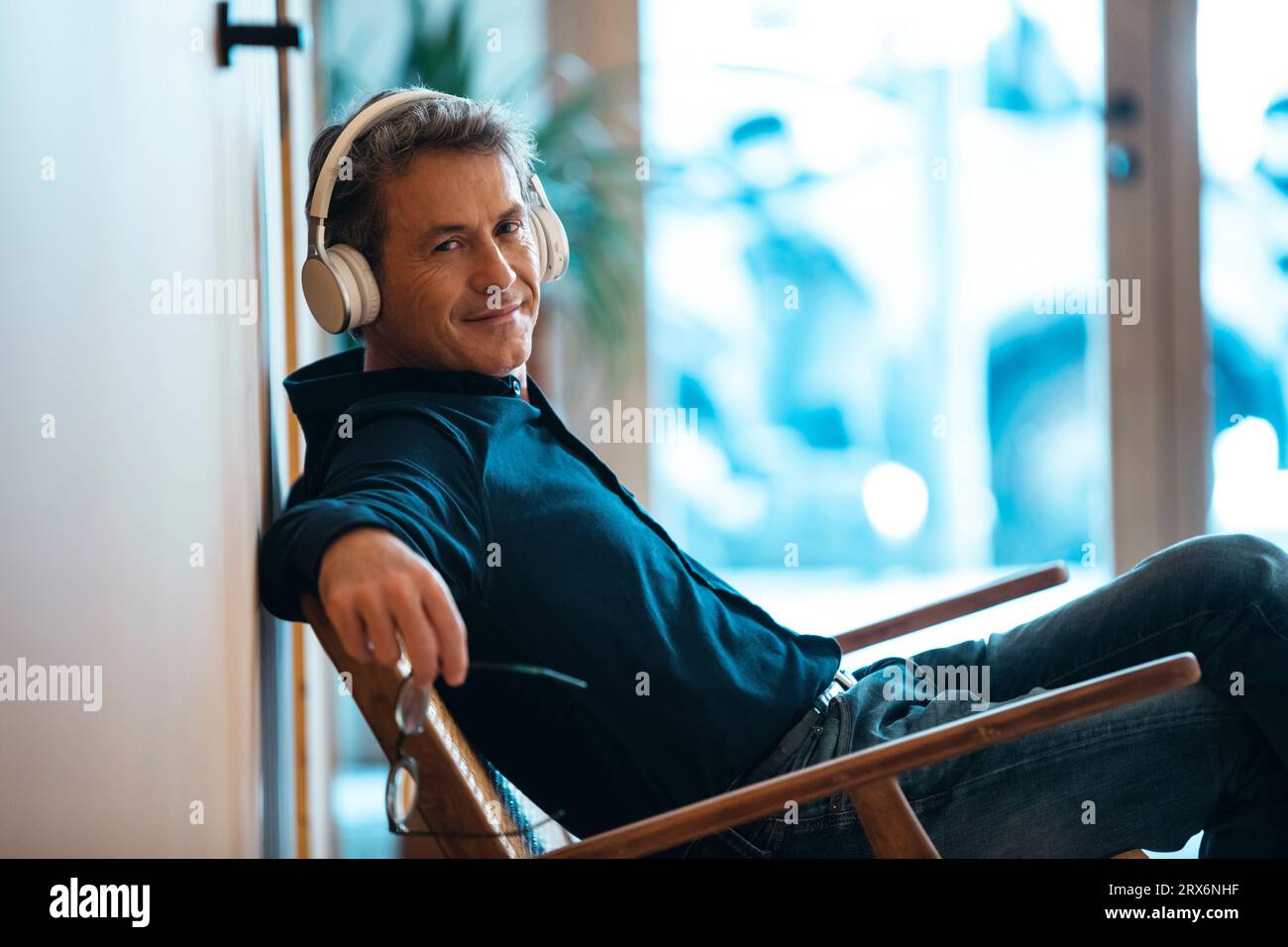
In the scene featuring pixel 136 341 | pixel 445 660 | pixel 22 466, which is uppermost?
pixel 136 341

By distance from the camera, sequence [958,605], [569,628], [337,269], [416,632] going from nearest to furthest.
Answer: [416,632]
[569,628]
[337,269]
[958,605]

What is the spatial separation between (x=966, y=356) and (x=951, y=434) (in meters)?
0.18

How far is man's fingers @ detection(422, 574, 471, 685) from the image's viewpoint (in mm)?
789

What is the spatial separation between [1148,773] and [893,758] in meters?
0.35

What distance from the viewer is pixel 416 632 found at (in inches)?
30.6

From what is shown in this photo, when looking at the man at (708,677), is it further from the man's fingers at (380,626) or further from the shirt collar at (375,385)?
the man's fingers at (380,626)

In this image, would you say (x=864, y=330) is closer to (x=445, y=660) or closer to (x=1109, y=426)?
(x=1109, y=426)

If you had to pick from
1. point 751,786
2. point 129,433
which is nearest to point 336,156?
point 129,433

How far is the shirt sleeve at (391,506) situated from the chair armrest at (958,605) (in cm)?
58

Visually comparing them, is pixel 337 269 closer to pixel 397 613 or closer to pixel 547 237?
pixel 547 237

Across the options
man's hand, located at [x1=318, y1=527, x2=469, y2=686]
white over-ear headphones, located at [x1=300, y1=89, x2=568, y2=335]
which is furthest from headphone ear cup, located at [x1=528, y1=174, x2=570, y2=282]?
man's hand, located at [x1=318, y1=527, x2=469, y2=686]

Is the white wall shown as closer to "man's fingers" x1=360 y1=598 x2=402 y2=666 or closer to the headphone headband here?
the headphone headband
